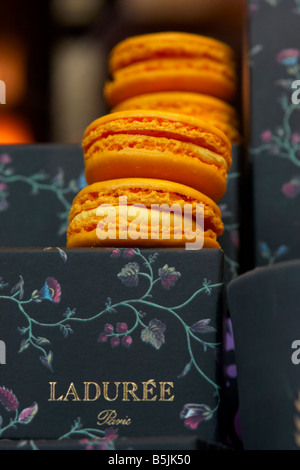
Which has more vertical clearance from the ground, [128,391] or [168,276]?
[168,276]

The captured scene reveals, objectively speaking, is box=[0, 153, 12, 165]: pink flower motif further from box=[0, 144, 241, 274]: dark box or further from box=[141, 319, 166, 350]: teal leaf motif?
box=[141, 319, 166, 350]: teal leaf motif

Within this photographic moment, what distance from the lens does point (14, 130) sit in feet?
5.05

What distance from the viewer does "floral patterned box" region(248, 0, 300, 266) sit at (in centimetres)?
91

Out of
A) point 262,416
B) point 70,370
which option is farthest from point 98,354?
point 262,416

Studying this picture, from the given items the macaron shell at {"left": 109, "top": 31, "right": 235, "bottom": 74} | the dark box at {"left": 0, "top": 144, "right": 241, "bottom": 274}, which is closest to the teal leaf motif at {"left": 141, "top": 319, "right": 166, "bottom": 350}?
the dark box at {"left": 0, "top": 144, "right": 241, "bottom": 274}

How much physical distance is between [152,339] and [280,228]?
1.06ft

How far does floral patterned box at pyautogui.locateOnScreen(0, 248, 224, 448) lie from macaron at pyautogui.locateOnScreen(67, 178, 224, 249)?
1.0 inches

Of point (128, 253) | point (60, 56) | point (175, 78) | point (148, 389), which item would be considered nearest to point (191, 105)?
point (175, 78)

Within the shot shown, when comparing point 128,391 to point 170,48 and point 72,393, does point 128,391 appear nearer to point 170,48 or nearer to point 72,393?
point 72,393

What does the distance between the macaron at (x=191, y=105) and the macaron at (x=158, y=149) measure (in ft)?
0.62

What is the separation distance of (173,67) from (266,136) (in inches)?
7.1

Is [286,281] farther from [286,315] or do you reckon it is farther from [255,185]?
[255,185]

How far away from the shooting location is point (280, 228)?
3.00ft

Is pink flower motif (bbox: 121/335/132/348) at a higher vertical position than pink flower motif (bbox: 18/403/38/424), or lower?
higher
